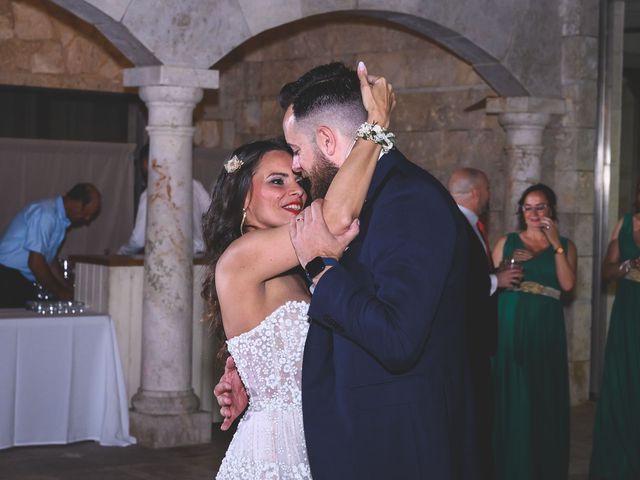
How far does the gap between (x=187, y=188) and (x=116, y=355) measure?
1042 millimetres

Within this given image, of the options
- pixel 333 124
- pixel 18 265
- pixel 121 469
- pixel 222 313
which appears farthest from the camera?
pixel 18 265

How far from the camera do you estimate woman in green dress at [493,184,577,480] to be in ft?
19.9

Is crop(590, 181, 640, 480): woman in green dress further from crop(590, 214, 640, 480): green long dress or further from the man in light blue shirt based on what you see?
the man in light blue shirt

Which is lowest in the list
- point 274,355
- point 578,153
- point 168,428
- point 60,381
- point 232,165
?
point 168,428

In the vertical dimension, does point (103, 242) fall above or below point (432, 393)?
above

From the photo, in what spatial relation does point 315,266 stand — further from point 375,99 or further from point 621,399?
point 621,399

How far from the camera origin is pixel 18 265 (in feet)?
25.6

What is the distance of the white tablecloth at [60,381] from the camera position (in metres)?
6.66

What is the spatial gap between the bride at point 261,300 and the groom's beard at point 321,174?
0.69 ft

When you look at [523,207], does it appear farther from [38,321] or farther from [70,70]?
[70,70]

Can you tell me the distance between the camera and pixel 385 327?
86.4 inches

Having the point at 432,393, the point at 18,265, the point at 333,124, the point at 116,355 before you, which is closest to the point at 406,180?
the point at 333,124

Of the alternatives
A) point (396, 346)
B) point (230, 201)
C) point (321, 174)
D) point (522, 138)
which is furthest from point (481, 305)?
point (522, 138)

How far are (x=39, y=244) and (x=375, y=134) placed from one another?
5517mm
